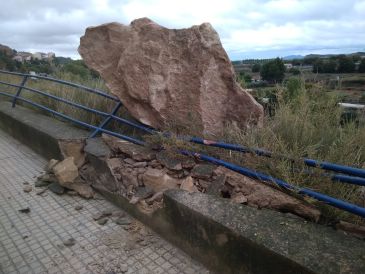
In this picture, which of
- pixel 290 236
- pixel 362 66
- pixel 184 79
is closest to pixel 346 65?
pixel 362 66

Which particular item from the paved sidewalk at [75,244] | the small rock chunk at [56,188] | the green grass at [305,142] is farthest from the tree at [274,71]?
the small rock chunk at [56,188]

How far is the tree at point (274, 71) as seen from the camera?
520 cm

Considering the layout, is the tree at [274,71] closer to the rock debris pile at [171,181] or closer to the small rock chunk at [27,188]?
the rock debris pile at [171,181]

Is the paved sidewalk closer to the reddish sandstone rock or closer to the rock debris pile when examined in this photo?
the rock debris pile

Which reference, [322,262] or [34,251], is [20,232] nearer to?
[34,251]

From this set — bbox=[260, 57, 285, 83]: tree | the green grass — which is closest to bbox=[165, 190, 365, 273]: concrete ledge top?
the green grass

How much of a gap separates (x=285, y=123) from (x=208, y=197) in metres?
1.25

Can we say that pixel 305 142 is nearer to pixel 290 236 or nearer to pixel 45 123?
pixel 290 236

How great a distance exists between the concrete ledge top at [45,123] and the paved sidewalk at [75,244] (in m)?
0.87

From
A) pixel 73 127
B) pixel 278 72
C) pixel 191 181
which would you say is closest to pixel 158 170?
pixel 191 181

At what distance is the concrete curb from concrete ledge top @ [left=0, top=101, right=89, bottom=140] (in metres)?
1.61

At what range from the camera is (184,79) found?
12.5 feet

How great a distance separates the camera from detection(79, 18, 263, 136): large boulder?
378cm

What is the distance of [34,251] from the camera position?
305cm
